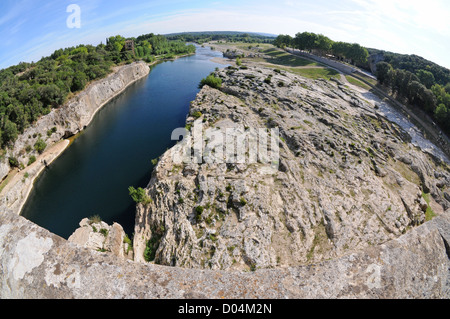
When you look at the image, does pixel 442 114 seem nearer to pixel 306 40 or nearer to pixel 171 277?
pixel 171 277

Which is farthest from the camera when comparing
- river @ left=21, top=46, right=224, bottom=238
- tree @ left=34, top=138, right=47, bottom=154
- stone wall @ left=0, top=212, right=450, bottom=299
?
tree @ left=34, top=138, right=47, bottom=154

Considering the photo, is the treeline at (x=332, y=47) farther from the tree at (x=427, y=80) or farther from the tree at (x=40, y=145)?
the tree at (x=40, y=145)

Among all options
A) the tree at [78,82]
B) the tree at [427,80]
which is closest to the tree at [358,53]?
the tree at [427,80]

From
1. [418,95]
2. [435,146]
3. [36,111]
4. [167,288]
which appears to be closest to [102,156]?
[36,111]

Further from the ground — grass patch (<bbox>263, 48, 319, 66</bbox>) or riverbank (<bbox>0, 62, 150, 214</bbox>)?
grass patch (<bbox>263, 48, 319, 66</bbox>)

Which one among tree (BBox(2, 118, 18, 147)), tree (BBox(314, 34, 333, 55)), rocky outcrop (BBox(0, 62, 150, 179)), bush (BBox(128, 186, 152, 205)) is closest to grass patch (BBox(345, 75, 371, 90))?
tree (BBox(314, 34, 333, 55))

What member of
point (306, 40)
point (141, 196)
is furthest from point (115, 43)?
point (141, 196)

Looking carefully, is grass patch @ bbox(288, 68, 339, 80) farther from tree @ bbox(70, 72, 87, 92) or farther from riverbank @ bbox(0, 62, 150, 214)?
tree @ bbox(70, 72, 87, 92)
